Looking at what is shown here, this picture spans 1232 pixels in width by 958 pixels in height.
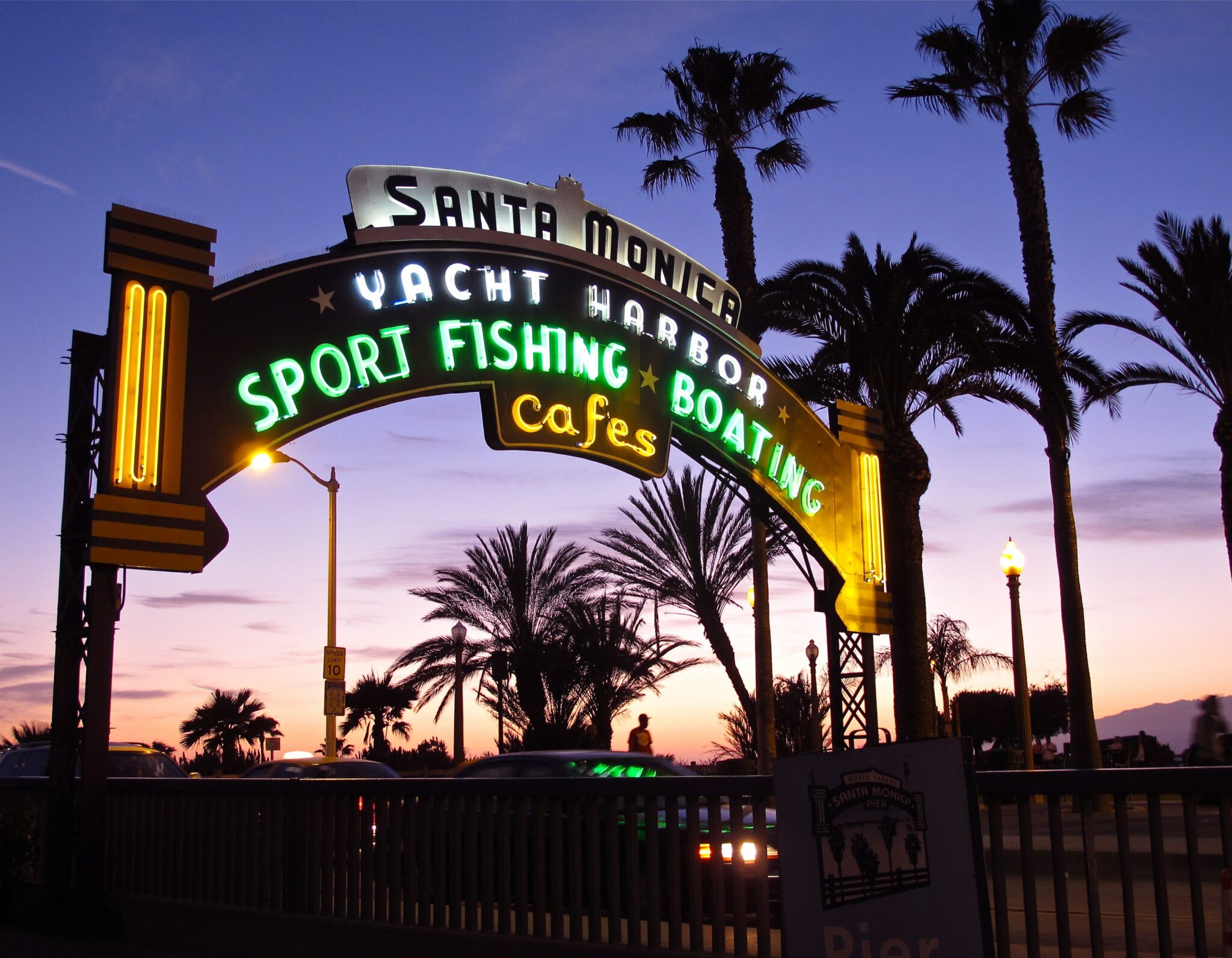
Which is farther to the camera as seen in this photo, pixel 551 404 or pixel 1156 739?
pixel 1156 739

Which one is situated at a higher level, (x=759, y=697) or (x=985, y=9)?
(x=985, y=9)

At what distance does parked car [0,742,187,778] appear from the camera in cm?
1573

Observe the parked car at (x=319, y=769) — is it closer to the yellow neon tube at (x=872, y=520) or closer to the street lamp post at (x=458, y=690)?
the yellow neon tube at (x=872, y=520)

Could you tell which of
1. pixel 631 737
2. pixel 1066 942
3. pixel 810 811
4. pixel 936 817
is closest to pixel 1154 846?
pixel 1066 942

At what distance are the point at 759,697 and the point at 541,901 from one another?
1716 centimetres

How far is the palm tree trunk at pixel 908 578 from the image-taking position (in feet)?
69.6

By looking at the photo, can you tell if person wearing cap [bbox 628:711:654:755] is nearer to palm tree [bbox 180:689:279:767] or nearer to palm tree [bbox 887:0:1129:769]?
palm tree [bbox 887:0:1129:769]

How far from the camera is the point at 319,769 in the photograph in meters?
15.1

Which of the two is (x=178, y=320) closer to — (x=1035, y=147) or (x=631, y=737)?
(x=631, y=737)

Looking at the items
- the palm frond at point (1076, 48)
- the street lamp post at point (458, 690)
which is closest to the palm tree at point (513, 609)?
the street lamp post at point (458, 690)

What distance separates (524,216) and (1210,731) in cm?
917

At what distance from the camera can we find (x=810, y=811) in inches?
220

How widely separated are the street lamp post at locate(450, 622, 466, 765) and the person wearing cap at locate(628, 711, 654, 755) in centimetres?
978

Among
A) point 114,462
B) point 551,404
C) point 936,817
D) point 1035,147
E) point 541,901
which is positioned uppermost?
Answer: point 1035,147
